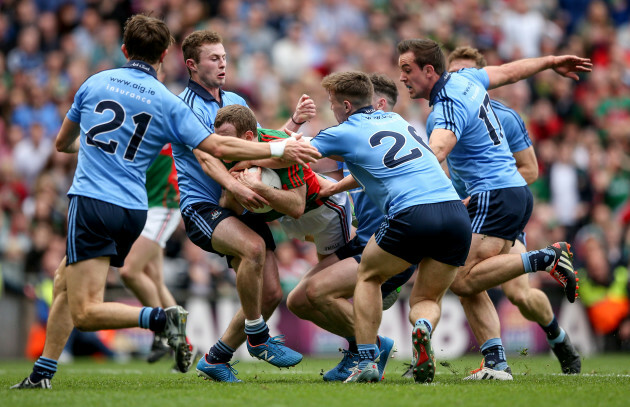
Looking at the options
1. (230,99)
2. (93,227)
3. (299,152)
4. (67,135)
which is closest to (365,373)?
(299,152)

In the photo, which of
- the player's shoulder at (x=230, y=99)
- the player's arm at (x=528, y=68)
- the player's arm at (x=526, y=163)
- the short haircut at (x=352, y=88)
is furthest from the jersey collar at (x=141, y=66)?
the player's arm at (x=526, y=163)

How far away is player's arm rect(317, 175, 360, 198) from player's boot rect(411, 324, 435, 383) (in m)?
1.53

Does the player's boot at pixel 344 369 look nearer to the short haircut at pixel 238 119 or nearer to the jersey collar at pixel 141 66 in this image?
the short haircut at pixel 238 119

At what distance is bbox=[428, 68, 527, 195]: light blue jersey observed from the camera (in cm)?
747

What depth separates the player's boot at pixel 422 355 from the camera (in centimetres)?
631

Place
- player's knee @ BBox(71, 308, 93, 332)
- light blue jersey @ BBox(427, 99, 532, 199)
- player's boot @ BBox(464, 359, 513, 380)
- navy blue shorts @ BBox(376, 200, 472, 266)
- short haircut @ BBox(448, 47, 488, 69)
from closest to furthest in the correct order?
player's knee @ BBox(71, 308, 93, 332) → navy blue shorts @ BBox(376, 200, 472, 266) → player's boot @ BBox(464, 359, 513, 380) → light blue jersey @ BBox(427, 99, 532, 199) → short haircut @ BBox(448, 47, 488, 69)

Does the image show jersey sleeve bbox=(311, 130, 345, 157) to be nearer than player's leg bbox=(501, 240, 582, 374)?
Yes

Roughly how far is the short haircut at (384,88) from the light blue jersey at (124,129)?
6.74 ft

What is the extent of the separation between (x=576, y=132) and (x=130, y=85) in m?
11.0

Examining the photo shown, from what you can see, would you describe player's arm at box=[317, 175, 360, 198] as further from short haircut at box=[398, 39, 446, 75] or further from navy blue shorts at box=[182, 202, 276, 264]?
short haircut at box=[398, 39, 446, 75]

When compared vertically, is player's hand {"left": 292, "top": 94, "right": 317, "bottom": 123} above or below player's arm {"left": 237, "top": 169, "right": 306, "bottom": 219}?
above

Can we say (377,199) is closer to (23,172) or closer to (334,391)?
(334,391)

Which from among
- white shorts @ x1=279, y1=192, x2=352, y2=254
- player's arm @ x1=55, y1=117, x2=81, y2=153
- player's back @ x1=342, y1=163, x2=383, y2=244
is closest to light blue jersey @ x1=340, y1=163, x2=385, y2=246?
player's back @ x1=342, y1=163, x2=383, y2=244

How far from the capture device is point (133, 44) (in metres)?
6.86
